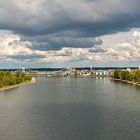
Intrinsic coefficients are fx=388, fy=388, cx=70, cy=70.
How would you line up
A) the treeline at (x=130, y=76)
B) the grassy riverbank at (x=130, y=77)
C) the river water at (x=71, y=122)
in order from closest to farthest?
1. the river water at (x=71, y=122)
2. the grassy riverbank at (x=130, y=77)
3. the treeline at (x=130, y=76)

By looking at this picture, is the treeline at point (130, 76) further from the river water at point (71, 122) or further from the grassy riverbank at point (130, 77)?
the river water at point (71, 122)

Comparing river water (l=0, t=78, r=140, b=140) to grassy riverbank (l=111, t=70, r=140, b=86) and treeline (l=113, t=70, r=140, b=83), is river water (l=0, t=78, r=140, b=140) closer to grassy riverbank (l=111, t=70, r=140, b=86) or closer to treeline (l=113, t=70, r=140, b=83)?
grassy riverbank (l=111, t=70, r=140, b=86)

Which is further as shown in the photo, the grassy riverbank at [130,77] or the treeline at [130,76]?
the treeline at [130,76]

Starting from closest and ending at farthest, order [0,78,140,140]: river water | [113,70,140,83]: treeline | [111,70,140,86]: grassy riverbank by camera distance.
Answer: [0,78,140,140]: river water
[111,70,140,86]: grassy riverbank
[113,70,140,83]: treeline

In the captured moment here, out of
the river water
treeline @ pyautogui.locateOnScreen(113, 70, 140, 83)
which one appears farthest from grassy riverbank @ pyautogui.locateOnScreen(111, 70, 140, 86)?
the river water

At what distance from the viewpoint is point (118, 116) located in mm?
41812

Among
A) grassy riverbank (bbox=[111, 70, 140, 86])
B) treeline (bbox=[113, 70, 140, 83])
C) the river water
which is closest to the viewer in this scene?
the river water

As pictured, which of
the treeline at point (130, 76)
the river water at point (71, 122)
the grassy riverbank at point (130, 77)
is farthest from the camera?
the treeline at point (130, 76)

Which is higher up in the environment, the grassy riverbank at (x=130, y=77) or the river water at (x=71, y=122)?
the grassy riverbank at (x=130, y=77)

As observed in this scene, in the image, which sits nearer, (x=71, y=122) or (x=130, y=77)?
(x=71, y=122)

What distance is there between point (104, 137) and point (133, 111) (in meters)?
14.9

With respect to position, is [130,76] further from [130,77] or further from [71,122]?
[71,122]

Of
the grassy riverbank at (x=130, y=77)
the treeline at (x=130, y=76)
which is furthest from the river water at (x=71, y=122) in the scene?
the treeline at (x=130, y=76)

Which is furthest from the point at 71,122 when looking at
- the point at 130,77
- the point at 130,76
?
the point at 130,76
